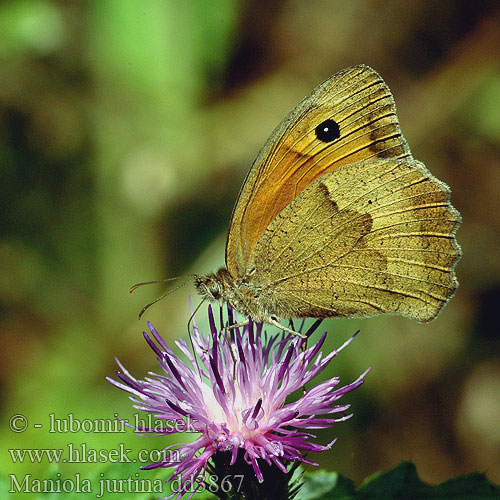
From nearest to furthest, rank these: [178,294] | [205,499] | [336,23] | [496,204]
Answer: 1. [205,499]
2. [178,294]
3. [496,204]
4. [336,23]

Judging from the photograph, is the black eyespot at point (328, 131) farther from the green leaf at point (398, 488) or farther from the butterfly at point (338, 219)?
the green leaf at point (398, 488)

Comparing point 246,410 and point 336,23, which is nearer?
point 246,410

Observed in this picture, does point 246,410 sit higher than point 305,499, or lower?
higher

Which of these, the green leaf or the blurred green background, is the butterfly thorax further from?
the blurred green background

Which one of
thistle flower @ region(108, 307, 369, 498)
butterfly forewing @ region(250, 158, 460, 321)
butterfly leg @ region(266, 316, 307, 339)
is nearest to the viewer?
thistle flower @ region(108, 307, 369, 498)

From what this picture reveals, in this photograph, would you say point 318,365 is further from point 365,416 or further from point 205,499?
point 365,416

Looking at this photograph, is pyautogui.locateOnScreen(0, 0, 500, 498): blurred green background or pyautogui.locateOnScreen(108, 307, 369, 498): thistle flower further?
pyautogui.locateOnScreen(0, 0, 500, 498): blurred green background

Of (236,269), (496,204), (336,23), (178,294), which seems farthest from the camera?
(336,23)

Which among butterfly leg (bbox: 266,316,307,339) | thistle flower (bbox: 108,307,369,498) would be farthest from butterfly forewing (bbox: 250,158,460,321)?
thistle flower (bbox: 108,307,369,498)

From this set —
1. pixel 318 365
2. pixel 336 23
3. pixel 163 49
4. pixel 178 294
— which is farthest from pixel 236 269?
pixel 336 23
